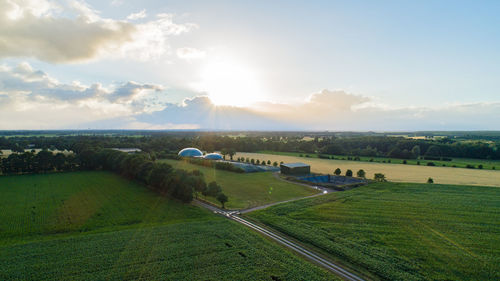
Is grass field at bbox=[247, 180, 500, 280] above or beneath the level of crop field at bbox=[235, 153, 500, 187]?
beneath

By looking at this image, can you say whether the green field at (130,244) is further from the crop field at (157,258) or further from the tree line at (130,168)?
the tree line at (130,168)

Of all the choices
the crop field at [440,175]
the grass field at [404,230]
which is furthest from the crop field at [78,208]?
the crop field at [440,175]

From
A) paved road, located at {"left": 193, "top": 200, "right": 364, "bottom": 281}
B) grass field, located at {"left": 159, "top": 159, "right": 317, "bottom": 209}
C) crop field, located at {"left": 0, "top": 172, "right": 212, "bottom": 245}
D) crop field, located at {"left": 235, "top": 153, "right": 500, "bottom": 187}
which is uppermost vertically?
crop field, located at {"left": 235, "top": 153, "right": 500, "bottom": 187}

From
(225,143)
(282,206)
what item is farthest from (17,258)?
(225,143)

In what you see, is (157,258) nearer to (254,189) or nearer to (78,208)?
(78,208)

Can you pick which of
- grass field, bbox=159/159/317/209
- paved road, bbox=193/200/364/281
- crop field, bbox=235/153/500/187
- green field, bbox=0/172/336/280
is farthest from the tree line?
crop field, bbox=235/153/500/187

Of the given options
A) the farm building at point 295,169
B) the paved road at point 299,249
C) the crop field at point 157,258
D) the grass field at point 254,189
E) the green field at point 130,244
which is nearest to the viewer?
the crop field at point 157,258

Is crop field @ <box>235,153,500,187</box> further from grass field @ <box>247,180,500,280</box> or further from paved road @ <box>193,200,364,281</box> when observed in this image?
paved road @ <box>193,200,364,281</box>

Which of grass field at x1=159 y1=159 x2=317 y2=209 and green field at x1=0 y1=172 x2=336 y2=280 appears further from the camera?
grass field at x1=159 y1=159 x2=317 y2=209
